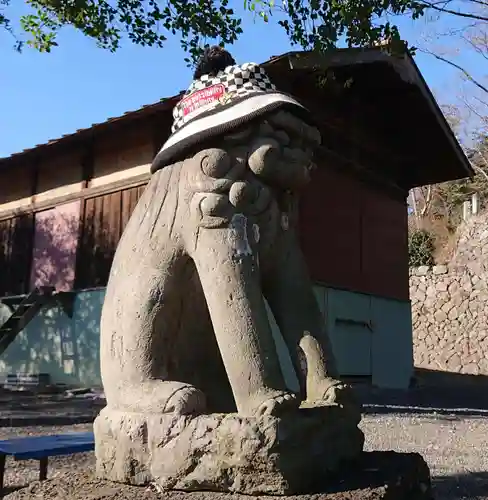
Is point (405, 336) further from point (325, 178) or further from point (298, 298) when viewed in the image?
point (298, 298)

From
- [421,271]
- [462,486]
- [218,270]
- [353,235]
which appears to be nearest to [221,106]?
[218,270]

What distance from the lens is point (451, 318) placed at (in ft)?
64.7

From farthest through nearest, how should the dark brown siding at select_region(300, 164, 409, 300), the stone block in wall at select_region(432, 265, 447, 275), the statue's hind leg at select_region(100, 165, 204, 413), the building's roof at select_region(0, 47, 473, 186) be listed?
1. the stone block in wall at select_region(432, 265, 447, 275)
2. the dark brown siding at select_region(300, 164, 409, 300)
3. the building's roof at select_region(0, 47, 473, 186)
4. the statue's hind leg at select_region(100, 165, 204, 413)

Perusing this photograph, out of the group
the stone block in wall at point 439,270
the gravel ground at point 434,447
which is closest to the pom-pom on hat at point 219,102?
the gravel ground at point 434,447

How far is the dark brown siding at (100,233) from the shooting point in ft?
35.3

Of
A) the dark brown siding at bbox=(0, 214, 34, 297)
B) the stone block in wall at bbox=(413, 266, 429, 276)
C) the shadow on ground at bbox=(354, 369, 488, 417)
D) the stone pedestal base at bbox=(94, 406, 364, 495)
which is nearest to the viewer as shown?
the stone pedestal base at bbox=(94, 406, 364, 495)

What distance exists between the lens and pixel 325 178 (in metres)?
10.9

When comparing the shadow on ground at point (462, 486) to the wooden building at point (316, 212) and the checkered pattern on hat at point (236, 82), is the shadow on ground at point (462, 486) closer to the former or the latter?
the checkered pattern on hat at point (236, 82)

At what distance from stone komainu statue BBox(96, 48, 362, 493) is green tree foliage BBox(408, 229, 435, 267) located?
20.9m

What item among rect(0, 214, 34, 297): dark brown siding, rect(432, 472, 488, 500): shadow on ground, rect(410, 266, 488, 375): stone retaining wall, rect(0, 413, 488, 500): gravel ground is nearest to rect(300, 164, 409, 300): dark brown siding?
rect(0, 413, 488, 500): gravel ground

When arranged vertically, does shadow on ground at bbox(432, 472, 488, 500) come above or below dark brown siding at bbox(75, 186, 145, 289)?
below

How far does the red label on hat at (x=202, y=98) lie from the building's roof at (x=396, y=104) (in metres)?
6.29

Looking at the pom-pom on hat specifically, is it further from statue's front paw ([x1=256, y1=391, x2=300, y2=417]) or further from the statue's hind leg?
statue's front paw ([x1=256, y1=391, x2=300, y2=417])

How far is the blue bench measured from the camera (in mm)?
3339
